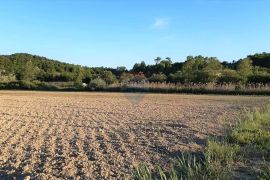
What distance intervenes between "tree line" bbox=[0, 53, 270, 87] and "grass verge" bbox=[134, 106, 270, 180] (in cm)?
2902

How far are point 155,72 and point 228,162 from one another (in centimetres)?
6311

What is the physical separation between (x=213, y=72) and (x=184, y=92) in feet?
33.7

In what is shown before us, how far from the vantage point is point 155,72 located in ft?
226

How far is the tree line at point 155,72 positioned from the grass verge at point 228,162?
29.0 meters

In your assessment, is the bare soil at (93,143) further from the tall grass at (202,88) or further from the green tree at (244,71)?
the green tree at (244,71)

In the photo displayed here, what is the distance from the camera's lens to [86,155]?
22.3 feet

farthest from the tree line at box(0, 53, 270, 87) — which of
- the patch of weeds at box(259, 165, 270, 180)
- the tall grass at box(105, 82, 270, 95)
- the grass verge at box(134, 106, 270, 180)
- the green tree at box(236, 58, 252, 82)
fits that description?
the patch of weeds at box(259, 165, 270, 180)

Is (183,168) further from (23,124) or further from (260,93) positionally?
(260,93)

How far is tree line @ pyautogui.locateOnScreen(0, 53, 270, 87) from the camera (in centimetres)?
4022

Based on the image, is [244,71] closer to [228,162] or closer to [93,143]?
[93,143]

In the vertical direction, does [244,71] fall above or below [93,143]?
above

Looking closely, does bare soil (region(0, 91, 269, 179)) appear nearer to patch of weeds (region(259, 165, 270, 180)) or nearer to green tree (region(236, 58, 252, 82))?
patch of weeds (region(259, 165, 270, 180))

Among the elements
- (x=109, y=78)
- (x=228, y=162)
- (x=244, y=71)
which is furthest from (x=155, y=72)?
(x=228, y=162)

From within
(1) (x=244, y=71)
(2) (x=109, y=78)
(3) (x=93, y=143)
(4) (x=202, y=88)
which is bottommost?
(3) (x=93, y=143)
